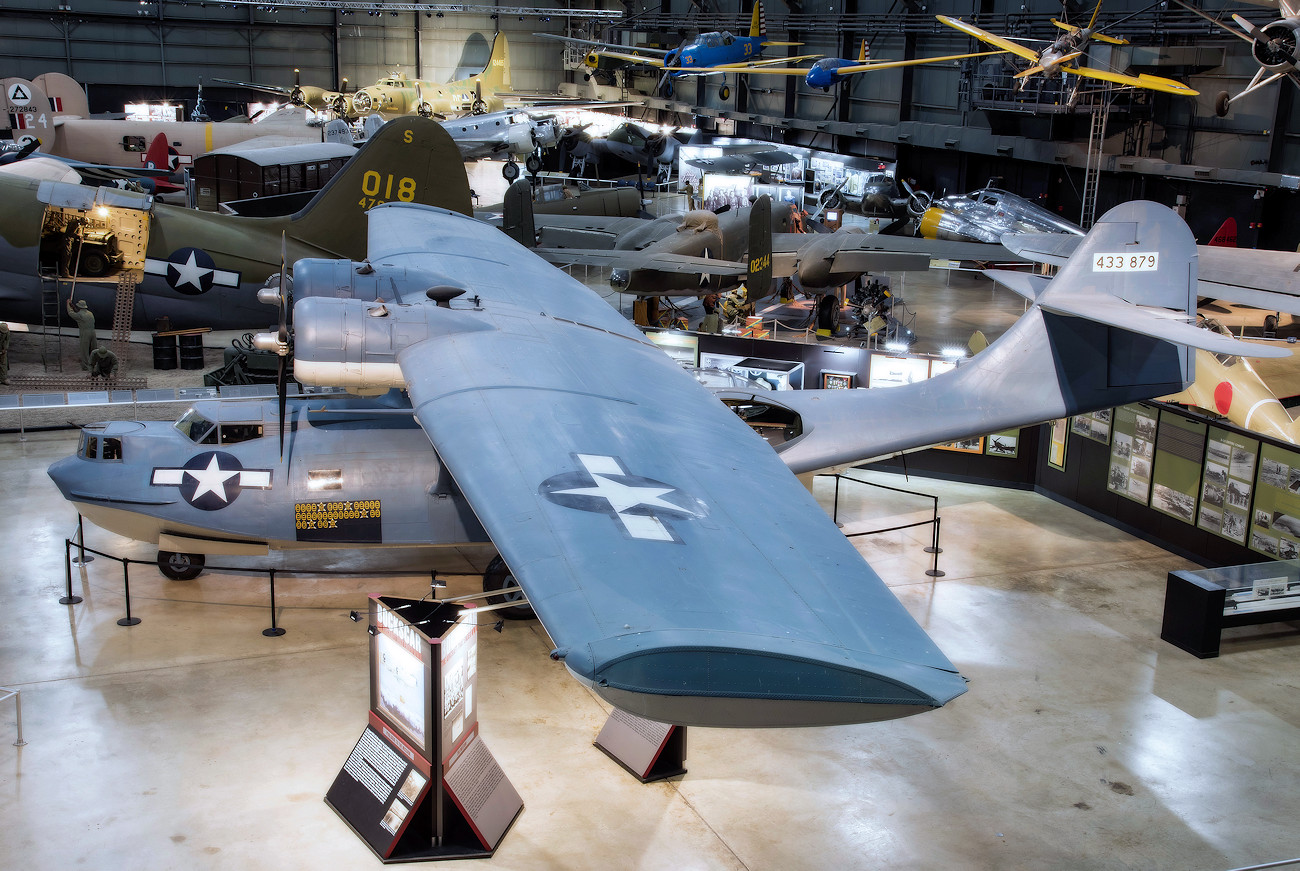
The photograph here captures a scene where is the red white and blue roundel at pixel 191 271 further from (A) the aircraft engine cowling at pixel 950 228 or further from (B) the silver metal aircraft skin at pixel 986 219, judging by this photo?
(B) the silver metal aircraft skin at pixel 986 219

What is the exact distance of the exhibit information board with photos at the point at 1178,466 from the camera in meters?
15.3

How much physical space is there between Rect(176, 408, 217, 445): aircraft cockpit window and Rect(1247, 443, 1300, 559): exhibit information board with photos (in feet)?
45.7

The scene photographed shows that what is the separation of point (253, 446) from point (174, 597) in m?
2.52

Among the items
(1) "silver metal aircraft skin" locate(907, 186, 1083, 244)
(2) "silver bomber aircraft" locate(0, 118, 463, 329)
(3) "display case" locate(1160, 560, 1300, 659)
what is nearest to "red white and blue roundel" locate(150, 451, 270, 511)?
(2) "silver bomber aircraft" locate(0, 118, 463, 329)

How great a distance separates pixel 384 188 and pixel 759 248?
26.9 ft

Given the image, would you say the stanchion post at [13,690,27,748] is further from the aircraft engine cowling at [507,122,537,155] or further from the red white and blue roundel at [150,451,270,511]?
the aircraft engine cowling at [507,122,537,155]

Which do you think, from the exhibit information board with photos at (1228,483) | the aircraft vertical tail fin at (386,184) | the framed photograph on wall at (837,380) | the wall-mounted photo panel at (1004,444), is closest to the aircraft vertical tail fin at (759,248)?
the framed photograph on wall at (837,380)

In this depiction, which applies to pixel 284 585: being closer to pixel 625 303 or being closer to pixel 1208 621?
pixel 1208 621

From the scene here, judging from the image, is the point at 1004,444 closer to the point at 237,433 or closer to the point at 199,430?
the point at 237,433

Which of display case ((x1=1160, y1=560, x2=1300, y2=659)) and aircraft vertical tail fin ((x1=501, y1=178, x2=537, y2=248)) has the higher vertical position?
aircraft vertical tail fin ((x1=501, y1=178, x2=537, y2=248))

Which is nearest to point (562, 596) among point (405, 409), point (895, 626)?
point (895, 626)

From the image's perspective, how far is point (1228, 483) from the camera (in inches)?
587

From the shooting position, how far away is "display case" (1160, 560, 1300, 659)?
42.4 ft

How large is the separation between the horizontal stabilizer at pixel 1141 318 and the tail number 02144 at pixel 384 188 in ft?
40.4
